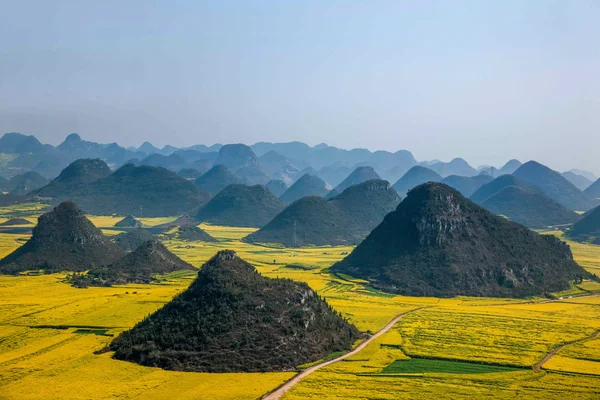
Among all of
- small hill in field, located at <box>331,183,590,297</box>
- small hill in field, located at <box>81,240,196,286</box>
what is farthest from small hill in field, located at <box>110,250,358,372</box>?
small hill in field, located at <box>81,240,196,286</box>

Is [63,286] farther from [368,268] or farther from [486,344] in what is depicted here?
[486,344]

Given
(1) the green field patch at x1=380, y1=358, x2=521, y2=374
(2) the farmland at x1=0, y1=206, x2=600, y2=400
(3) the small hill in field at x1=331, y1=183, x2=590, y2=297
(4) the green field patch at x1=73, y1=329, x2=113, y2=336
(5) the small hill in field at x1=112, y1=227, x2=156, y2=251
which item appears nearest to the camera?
(2) the farmland at x1=0, y1=206, x2=600, y2=400

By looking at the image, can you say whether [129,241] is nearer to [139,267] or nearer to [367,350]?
[139,267]

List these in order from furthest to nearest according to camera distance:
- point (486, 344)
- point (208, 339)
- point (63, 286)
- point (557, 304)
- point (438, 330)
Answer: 1. point (63, 286)
2. point (557, 304)
3. point (438, 330)
4. point (486, 344)
5. point (208, 339)

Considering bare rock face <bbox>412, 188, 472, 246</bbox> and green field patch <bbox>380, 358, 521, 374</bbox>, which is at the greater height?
bare rock face <bbox>412, 188, 472, 246</bbox>

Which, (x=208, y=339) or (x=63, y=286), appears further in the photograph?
(x=63, y=286)

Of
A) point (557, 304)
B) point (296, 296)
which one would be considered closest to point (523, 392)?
point (296, 296)

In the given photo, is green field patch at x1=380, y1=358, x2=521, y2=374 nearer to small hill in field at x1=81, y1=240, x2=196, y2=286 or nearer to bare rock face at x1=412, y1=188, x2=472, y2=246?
bare rock face at x1=412, y1=188, x2=472, y2=246
